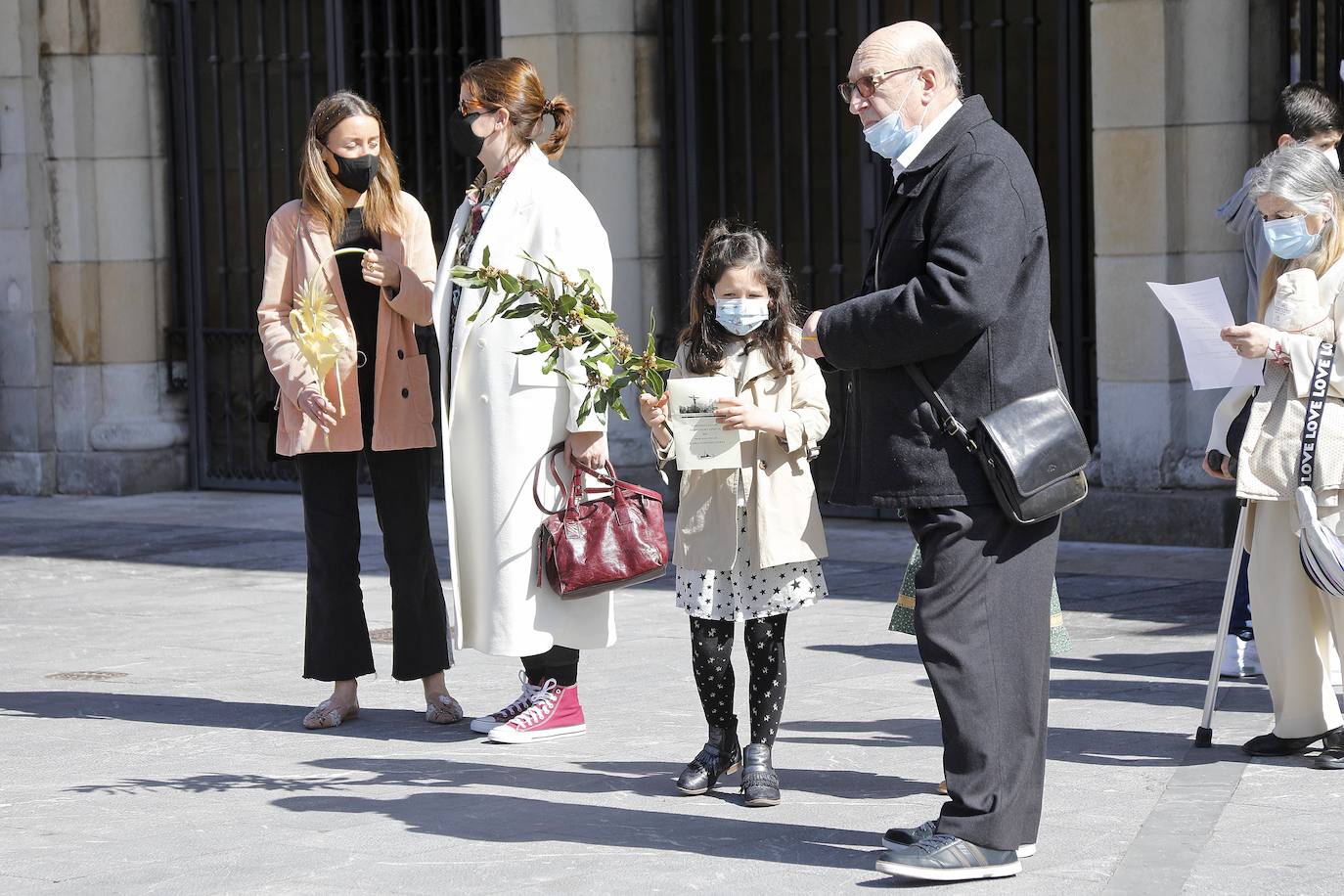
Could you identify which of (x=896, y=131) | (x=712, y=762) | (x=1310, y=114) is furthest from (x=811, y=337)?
(x=1310, y=114)

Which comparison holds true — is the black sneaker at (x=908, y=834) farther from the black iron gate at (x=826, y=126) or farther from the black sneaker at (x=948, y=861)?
the black iron gate at (x=826, y=126)

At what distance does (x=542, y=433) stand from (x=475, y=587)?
0.49 meters

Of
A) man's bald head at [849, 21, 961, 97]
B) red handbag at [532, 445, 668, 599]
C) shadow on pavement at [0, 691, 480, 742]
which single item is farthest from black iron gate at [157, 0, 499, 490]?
man's bald head at [849, 21, 961, 97]

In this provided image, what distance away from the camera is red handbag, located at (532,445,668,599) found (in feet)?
19.2

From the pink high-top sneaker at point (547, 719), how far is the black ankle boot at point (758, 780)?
958mm

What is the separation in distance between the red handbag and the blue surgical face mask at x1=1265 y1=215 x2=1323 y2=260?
179 cm

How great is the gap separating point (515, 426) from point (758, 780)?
1.33 m

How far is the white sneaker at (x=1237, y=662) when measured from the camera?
266 inches

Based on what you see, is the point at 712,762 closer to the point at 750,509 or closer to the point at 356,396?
the point at 750,509

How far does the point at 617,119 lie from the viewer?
1154 centimetres

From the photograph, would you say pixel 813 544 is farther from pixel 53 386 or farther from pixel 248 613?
pixel 53 386

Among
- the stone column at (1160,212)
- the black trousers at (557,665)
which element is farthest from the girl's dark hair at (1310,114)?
the black trousers at (557,665)

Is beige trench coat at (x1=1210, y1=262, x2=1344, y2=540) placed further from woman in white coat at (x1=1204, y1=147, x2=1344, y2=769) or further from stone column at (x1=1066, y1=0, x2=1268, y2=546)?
stone column at (x1=1066, y1=0, x2=1268, y2=546)

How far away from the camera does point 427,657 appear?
21.2 feet
